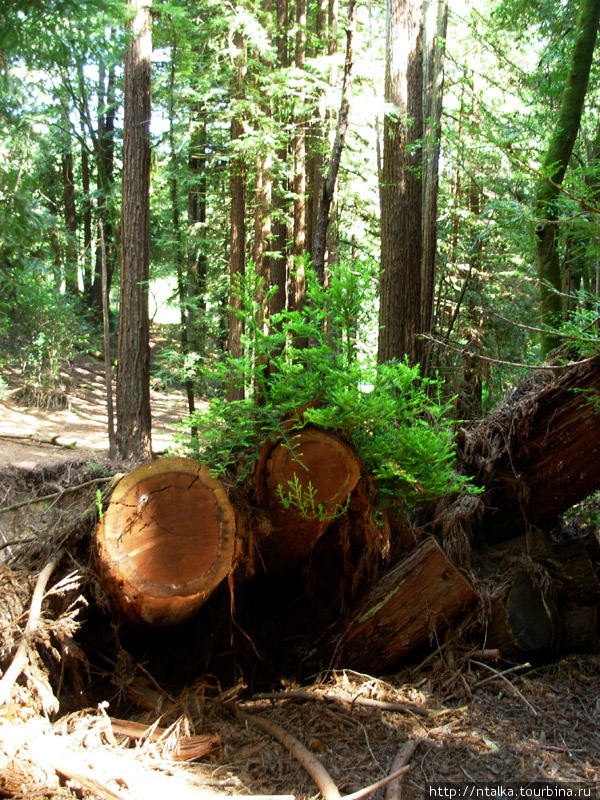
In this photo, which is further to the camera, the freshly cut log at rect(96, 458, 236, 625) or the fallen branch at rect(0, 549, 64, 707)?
the freshly cut log at rect(96, 458, 236, 625)

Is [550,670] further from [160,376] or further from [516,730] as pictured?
[160,376]

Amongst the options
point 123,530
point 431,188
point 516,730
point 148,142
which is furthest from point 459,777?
point 148,142

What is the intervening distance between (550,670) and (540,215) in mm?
4685

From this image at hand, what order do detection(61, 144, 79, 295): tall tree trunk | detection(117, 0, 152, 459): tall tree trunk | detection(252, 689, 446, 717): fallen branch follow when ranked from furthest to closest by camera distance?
detection(61, 144, 79, 295): tall tree trunk < detection(117, 0, 152, 459): tall tree trunk < detection(252, 689, 446, 717): fallen branch

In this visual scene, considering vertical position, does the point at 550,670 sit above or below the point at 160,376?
below

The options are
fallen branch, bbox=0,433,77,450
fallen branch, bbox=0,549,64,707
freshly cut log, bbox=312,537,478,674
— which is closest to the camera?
fallen branch, bbox=0,549,64,707

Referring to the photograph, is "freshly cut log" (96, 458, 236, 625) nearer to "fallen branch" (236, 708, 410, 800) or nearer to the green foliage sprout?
the green foliage sprout

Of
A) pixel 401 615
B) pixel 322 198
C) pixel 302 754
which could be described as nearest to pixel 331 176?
pixel 322 198

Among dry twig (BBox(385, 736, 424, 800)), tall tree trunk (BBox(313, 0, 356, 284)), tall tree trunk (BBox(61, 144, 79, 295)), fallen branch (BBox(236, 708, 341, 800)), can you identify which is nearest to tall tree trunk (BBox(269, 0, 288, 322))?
tall tree trunk (BBox(313, 0, 356, 284))

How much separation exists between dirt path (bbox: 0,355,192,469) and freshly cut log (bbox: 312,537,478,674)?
738 cm

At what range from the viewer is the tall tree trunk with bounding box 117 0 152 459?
10.8 metres

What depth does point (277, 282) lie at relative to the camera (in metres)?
14.2

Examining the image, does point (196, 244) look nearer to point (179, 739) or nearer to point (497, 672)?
point (497, 672)

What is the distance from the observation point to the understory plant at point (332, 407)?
173 inches
